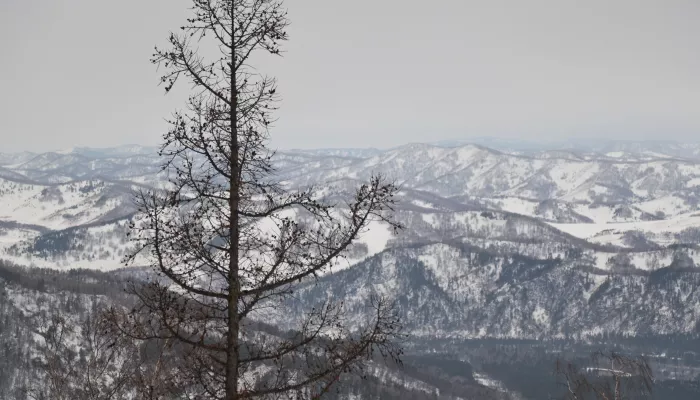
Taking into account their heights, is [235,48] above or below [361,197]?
above

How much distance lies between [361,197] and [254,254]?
12.7 ft

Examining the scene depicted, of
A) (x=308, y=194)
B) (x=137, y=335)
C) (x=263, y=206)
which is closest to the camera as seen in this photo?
(x=137, y=335)

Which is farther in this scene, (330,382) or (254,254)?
(254,254)

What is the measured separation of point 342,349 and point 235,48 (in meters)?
8.07

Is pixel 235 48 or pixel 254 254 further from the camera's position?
pixel 254 254

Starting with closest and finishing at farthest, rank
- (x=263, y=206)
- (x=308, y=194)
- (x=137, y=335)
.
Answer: (x=137, y=335)
(x=308, y=194)
(x=263, y=206)

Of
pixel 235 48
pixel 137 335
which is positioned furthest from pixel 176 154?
pixel 137 335

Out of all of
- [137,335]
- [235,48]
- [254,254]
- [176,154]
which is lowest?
[137,335]

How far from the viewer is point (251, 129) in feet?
50.9

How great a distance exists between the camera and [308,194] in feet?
50.8

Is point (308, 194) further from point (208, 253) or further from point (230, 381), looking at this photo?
point (230, 381)

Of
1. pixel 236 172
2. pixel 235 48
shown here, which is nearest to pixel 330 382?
pixel 236 172

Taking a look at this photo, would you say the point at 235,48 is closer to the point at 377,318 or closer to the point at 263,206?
the point at 263,206

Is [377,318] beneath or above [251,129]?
beneath
